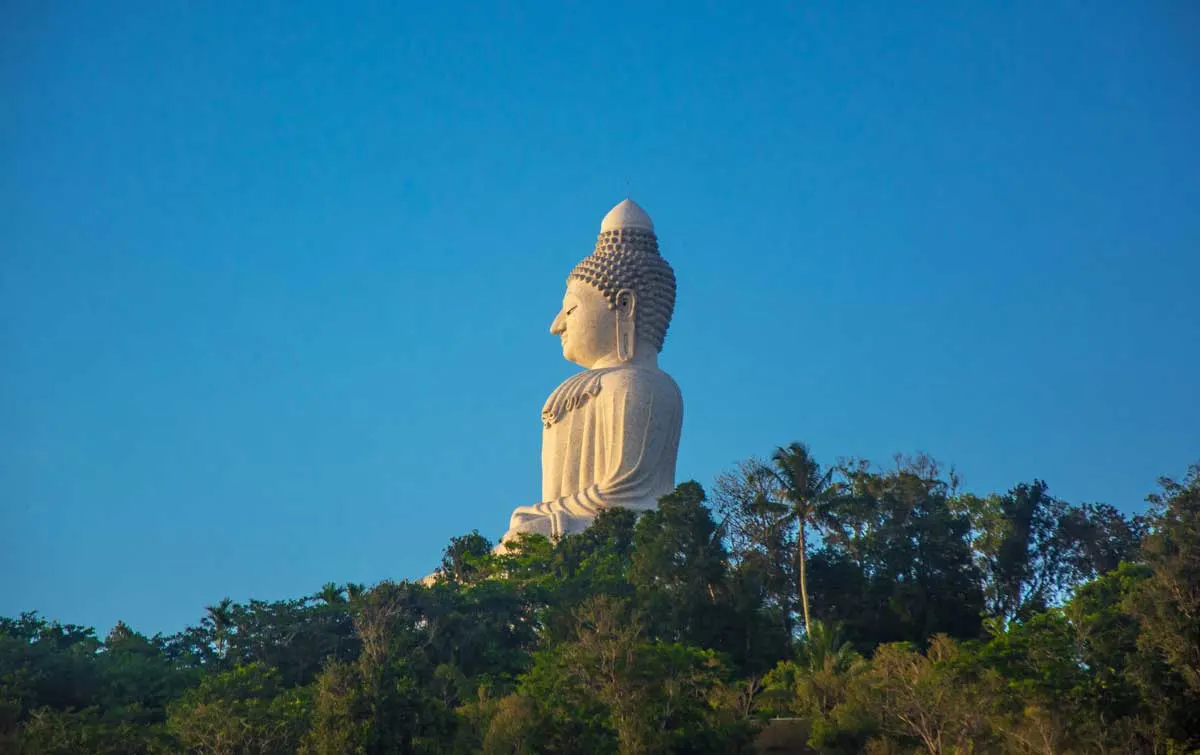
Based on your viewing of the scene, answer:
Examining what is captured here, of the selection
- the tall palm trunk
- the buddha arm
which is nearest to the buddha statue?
the buddha arm

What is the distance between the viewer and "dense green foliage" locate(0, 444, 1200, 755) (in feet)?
75.6

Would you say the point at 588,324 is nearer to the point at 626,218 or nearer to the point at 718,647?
the point at 626,218

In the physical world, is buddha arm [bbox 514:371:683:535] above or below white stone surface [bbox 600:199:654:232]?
below

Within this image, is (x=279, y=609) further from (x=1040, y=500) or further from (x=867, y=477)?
(x=1040, y=500)

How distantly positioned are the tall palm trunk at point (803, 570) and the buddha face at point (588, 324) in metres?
7.24

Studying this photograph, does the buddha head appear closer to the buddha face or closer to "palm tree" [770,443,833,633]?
the buddha face

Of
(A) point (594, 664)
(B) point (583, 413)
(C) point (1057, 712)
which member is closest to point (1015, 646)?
(C) point (1057, 712)

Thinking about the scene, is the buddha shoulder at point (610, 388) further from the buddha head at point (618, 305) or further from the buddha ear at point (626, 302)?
the buddha ear at point (626, 302)

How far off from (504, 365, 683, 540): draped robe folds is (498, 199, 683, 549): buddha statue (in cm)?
2

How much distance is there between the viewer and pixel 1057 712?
2259cm

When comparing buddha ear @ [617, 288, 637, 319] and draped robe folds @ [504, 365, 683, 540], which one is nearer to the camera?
draped robe folds @ [504, 365, 683, 540]

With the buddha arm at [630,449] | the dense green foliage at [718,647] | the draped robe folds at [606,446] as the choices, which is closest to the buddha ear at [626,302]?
the draped robe folds at [606,446]

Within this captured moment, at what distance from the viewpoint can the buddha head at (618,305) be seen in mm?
36406

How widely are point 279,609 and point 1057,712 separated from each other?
39.6 feet
